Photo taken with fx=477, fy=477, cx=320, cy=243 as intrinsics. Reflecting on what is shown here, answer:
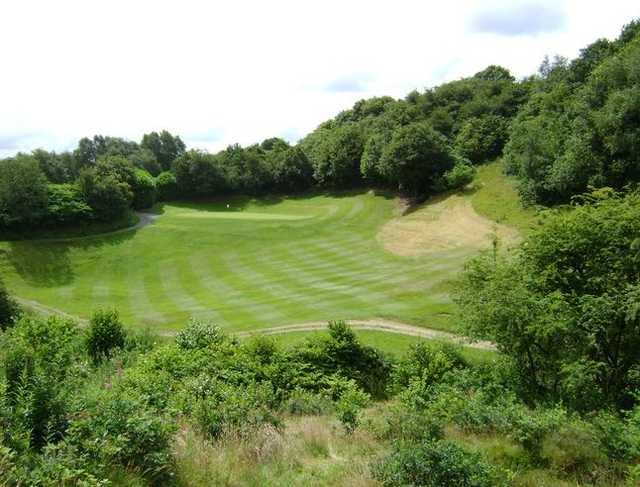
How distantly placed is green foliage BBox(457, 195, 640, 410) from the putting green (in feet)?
24.3

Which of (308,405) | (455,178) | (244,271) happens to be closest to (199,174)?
(244,271)

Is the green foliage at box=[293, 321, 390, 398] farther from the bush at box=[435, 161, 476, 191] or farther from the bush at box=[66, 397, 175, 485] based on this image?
the bush at box=[435, 161, 476, 191]

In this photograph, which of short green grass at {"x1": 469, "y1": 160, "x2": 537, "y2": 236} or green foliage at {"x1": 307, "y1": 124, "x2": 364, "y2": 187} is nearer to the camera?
short green grass at {"x1": 469, "y1": 160, "x2": 537, "y2": 236}

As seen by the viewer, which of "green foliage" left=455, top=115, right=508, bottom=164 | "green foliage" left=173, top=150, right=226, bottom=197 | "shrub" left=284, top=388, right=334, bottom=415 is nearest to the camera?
"shrub" left=284, top=388, right=334, bottom=415

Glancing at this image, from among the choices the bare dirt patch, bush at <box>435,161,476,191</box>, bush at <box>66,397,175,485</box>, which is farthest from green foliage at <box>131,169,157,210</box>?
bush at <box>66,397,175,485</box>

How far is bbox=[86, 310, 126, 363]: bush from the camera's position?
19.7 meters

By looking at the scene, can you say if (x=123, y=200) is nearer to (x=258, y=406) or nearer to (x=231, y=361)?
(x=231, y=361)

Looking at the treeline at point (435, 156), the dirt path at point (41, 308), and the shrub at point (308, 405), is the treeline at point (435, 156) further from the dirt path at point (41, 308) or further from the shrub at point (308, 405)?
the shrub at point (308, 405)

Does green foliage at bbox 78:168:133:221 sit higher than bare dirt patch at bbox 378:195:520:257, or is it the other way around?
green foliage at bbox 78:168:133:221

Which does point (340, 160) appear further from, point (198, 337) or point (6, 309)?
point (198, 337)

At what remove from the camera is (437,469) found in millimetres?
7230

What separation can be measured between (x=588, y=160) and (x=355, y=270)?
20.5 meters

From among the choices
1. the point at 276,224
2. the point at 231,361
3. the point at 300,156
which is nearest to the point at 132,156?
the point at 300,156

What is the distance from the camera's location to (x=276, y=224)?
54.2 metres
